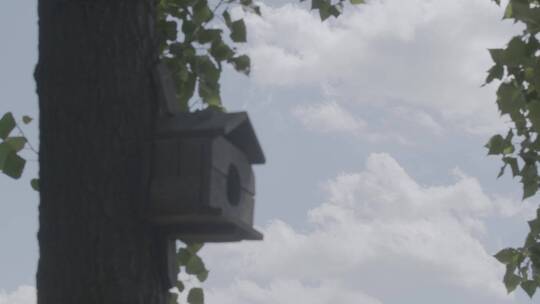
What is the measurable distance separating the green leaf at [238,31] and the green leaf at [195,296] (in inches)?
44.8

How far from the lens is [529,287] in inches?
218

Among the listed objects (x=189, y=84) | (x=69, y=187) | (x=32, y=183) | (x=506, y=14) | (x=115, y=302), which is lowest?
(x=115, y=302)

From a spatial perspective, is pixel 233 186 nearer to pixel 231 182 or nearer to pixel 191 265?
pixel 231 182

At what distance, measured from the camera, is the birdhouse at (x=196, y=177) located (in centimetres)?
357

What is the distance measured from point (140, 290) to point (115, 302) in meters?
0.10

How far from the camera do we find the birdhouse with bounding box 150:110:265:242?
357 centimetres

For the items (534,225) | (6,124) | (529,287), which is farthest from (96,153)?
(529,287)

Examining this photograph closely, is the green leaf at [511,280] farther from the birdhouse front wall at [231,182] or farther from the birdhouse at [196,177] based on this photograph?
the birdhouse at [196,177]

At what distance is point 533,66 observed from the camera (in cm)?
382

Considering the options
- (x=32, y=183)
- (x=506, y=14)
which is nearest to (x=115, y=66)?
(x=32, y=183)

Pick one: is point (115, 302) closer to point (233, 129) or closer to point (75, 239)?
point (75, 239)

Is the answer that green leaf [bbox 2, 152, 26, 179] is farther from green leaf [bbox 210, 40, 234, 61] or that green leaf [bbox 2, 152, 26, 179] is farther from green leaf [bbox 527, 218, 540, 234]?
green leaf [bbox 527, 218, 540, 234]

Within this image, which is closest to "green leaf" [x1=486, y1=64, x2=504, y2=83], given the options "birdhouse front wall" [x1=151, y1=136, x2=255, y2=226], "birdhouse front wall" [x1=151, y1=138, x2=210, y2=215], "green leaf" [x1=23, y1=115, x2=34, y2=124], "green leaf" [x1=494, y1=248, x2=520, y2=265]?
"green leaf" [x1=494, y1=248, x2=520, y2=265]

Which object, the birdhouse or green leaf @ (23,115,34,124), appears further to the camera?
green leaf @ (23,115,34,124)
